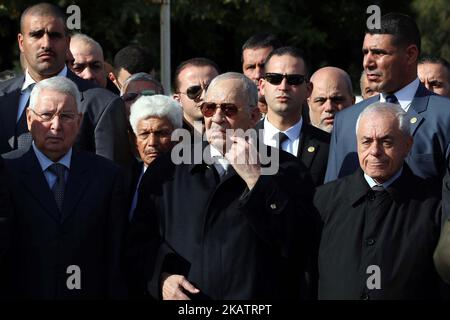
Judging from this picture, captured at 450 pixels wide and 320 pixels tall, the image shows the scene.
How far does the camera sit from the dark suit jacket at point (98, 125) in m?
7.08

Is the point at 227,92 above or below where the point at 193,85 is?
below

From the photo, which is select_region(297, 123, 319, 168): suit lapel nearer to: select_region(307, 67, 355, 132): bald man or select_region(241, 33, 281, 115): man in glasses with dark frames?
select_region(307, 67, 355, 132): bald man

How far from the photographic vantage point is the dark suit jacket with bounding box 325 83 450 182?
21.3 feet

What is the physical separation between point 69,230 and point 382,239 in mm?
1617

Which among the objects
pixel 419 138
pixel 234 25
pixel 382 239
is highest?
pixel 234 25

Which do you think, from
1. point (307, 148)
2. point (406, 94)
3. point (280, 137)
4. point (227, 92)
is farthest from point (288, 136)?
point (227, 92)

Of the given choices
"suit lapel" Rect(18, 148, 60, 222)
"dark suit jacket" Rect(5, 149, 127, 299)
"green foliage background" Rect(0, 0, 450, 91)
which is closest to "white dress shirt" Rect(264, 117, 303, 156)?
"dark suit jacket" Rect(5, 149, 127, 299)

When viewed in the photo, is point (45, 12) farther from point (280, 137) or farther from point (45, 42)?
point (280, 137)

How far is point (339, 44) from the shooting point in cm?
2184

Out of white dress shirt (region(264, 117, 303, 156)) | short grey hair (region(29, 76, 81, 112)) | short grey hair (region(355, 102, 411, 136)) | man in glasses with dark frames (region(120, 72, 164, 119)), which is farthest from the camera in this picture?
man in glasses with dark frames (region(120, 72, 164, 119))

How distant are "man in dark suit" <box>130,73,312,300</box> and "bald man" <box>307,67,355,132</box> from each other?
234 centimetres

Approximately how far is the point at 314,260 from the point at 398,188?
0.58 metres

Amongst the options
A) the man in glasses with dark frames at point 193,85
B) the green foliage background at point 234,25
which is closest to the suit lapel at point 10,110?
the man in glasses with dark frames at point 193,85

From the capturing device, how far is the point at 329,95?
28.1 feet
